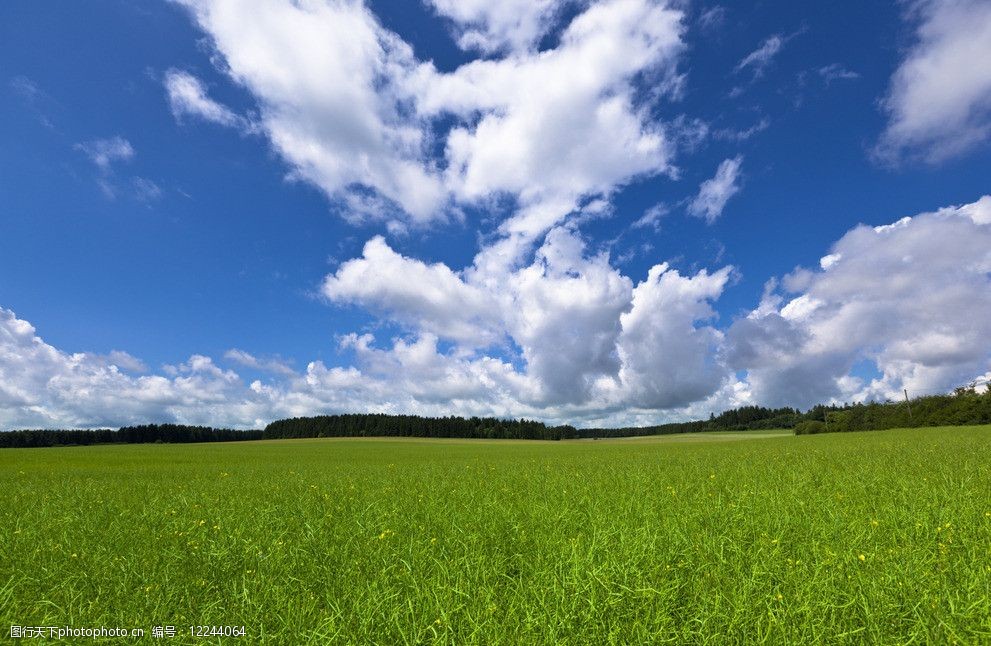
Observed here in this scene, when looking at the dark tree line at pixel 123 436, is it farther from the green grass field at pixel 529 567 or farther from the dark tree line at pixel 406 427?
the green grass field at pixel 529 567

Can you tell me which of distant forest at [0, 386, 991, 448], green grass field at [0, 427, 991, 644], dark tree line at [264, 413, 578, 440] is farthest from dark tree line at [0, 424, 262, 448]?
green grass field at [0, 427, 991, 644]

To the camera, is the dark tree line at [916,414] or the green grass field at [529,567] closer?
the green grass field at [529,567]

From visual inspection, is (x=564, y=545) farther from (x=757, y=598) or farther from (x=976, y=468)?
(x=976, y=468)

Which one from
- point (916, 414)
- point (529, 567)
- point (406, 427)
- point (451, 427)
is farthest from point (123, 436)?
point (916, 414)

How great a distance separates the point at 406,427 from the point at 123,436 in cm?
8877

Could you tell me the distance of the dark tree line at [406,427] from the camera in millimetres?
161625

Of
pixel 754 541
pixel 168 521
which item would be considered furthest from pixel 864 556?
pixel 168 521

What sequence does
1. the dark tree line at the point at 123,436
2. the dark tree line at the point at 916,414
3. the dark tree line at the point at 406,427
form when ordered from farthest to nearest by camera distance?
the dark tree line at the point at 406,427, the dark tree line at the point at 123,436, the dark tree line at the point at 916,414

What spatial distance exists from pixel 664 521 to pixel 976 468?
13353 millimetres

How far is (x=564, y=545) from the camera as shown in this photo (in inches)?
281

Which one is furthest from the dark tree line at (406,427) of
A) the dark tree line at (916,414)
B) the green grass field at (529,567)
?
the green grass field at (529,567)

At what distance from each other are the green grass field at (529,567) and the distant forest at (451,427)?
102m

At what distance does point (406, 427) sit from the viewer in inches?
6304

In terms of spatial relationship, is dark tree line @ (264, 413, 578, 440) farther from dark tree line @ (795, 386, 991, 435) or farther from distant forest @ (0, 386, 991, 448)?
dark tree line @ (795, 386, 991, 435)
